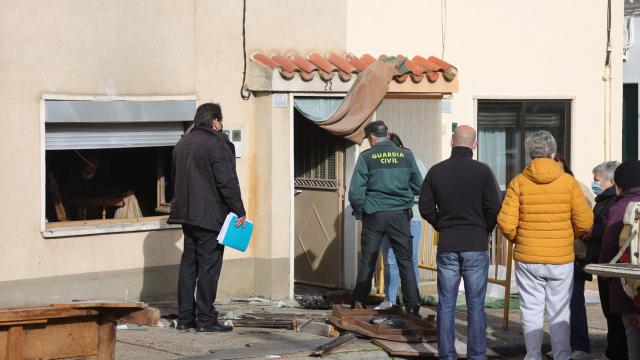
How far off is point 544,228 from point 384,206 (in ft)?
7.71

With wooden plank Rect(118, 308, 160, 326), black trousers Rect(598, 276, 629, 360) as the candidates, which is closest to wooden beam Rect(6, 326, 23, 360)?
wooden plank Rect(118, 308, 160, 326)

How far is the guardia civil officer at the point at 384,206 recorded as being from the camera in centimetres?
1143

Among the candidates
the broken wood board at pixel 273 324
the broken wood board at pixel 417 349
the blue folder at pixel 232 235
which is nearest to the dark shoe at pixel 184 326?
the broken wood board at pixel 273 324

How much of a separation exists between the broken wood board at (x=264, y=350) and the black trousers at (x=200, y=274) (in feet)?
2.45

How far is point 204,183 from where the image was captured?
1097 cm

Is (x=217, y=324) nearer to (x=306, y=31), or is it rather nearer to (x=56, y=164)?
(x=56, y=164)

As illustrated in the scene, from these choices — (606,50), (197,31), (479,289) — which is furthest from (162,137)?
(606,50)

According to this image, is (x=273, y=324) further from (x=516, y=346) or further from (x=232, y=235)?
(x=516, y=346)

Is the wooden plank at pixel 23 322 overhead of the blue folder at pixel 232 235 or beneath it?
beneath

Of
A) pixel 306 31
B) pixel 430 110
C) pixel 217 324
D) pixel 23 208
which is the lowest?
pixel 217 324

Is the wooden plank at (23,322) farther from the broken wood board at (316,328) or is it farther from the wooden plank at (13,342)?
the broken wood board at (316,328)

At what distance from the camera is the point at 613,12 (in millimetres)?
15891

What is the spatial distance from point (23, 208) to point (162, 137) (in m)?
1.89

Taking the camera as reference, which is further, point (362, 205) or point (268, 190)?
point (268, 190)
